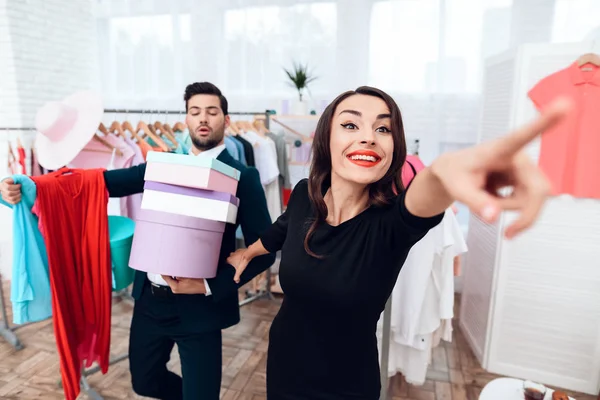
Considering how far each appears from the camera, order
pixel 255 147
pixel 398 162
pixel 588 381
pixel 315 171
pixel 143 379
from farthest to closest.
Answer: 1. pixel 255 147
2. pixel 588 381
3. pixel 143 379
4. pixel 315 171
5. pixel 398 162

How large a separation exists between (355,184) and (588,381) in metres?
2.15

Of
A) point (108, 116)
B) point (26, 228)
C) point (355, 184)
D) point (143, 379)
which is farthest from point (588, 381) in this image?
point (108, 116)

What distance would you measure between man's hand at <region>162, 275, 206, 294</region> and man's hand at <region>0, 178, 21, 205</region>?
0.59 metres

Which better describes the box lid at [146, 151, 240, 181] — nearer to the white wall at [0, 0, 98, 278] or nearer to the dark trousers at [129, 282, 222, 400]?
the dark trousers at [129, 282, 222, 400]

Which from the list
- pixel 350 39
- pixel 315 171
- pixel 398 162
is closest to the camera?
pixel 398 162

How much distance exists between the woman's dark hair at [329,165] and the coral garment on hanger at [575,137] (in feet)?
4.51

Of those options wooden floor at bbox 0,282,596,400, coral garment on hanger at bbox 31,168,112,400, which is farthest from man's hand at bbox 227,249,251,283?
wooden floor at bbox 0,282,596,400

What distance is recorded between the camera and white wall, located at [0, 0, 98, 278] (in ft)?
10.9

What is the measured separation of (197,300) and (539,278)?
1.83m

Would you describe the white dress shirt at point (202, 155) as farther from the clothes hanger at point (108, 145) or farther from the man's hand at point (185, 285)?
the clothes hanger at point (108, 145)

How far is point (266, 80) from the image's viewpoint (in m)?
3.65

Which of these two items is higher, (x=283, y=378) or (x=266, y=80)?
(x=266, y=80)

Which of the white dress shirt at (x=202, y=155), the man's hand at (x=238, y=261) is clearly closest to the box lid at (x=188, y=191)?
the man's hand at (x=238, y=261)

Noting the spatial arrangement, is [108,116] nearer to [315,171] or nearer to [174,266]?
[174,266]
